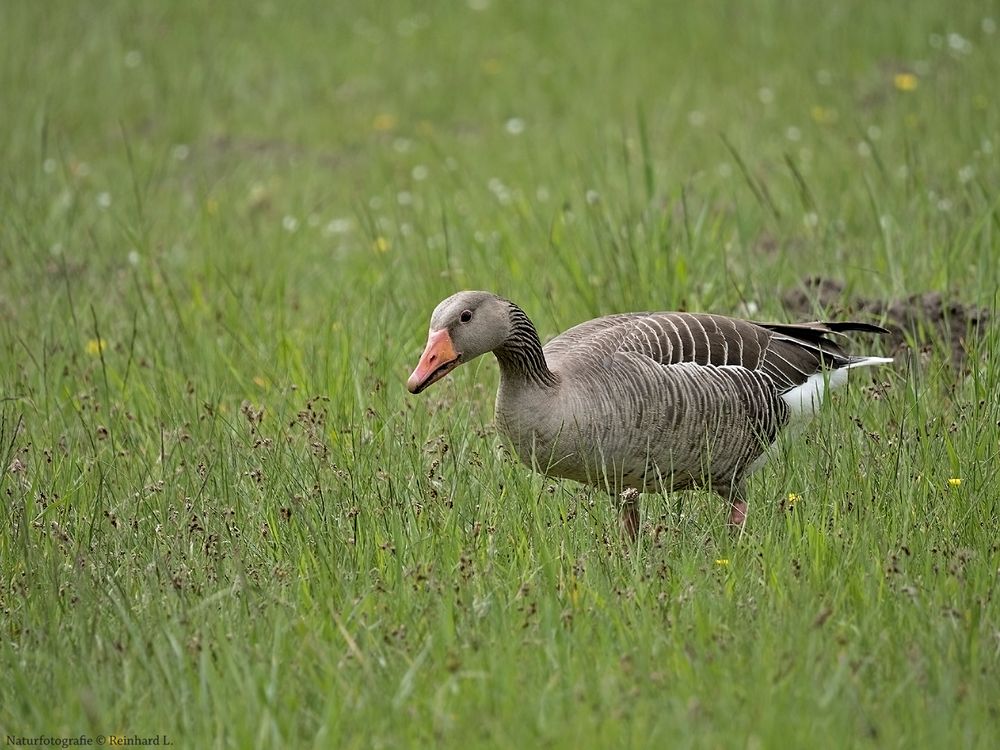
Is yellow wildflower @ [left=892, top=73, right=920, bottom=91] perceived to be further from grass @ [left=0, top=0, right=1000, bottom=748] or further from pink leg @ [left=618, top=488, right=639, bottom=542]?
pink leg @ [left=618, top=488, right=639, bottom=542]

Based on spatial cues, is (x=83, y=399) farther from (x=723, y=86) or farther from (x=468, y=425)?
(x=723, y=86)

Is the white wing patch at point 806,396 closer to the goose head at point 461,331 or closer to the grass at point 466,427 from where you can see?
the grass at point 466,427

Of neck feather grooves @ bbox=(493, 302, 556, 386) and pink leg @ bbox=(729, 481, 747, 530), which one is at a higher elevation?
neck feather grooves @ bbox=(493, 302, 556, 386)

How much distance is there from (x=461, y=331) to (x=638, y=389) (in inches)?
30.9

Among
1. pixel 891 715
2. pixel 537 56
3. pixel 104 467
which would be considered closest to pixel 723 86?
pixel 537 56

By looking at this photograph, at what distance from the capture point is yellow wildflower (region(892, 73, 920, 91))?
446 inches

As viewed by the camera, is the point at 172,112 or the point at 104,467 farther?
the point at 172,112

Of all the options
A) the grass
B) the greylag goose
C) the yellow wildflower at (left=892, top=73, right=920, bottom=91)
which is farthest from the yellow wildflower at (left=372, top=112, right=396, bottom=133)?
the greylag goose

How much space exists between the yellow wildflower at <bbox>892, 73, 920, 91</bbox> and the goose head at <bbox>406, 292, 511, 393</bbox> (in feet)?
24.0

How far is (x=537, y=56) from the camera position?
45.6 ft

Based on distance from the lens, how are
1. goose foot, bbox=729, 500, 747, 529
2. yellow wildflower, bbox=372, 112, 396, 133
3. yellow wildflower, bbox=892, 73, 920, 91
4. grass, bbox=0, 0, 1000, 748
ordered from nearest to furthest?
grass, bbox=0, 0, 1000, 748, goose foot, bbox=729, 500, 747, 529, yellow wildflower, bbox=892, 73, 920, 91, yellow wildflower, bbox=372, 112, 396, 133

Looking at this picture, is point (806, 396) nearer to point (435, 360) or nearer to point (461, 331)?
point (461, 331)

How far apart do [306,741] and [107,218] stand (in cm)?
718

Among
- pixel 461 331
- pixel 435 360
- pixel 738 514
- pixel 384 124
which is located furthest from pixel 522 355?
pixel 384 124
